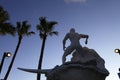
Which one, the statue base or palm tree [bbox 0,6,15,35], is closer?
the statue base

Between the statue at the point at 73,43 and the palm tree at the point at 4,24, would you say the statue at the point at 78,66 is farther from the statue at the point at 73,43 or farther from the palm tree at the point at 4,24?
the palm tree at the point at 4,24

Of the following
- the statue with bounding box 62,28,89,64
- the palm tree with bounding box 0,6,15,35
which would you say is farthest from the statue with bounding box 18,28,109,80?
the palm tree with bounding box 0,6,15,35

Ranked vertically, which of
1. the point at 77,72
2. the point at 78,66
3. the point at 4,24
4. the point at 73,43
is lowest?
the point at 77,72

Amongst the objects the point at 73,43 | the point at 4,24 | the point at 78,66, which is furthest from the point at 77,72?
the point at 4,24

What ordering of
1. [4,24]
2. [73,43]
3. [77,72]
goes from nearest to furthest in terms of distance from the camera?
1. [77,72]
2. [73,43]
3. [4,24]

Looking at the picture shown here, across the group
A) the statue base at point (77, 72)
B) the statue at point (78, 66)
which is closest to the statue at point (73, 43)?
the statue at point (78, 66)

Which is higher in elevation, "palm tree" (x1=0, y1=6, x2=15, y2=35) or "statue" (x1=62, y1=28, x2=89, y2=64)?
"palm tree" (x1=0, y1=6, x2=15, y2=35)

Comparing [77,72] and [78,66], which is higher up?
[78,66]

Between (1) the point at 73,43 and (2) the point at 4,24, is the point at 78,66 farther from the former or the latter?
(2) the point at 4,24

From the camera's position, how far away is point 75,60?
11930 mm

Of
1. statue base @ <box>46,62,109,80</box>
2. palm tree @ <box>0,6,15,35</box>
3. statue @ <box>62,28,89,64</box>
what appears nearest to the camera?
statue base @ <box>46,62,109,80</box>

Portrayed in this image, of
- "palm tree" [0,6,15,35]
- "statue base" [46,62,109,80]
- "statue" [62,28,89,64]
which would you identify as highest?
"palm tree" [0,6,15,35]

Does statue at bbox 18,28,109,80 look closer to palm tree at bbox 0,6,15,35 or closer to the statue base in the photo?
the statue base

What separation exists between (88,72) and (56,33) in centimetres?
2229
